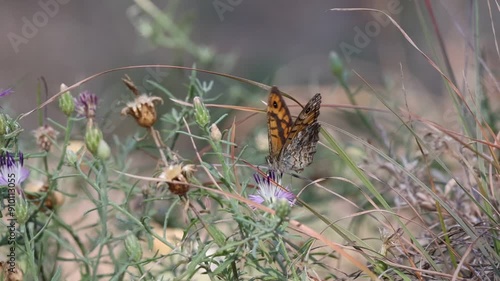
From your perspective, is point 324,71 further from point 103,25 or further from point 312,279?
point 312,279

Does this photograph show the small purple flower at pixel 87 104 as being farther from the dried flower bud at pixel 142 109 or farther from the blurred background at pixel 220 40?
the blurred background at pixel 220 40

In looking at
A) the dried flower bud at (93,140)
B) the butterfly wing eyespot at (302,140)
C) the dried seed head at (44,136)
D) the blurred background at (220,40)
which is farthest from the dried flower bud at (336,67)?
the blurred background at (220,40)

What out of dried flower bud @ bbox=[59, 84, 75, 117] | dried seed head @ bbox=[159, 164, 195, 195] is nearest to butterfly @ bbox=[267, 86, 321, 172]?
dried seed head @ bbox=[159, 164, 195, 195]

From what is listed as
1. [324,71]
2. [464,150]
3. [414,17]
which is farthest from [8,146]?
[324,71]

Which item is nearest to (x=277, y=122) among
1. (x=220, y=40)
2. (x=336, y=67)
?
(x=336, y=67)

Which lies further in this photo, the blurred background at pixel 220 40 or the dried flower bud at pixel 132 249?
the blurred background at pixel 220 40

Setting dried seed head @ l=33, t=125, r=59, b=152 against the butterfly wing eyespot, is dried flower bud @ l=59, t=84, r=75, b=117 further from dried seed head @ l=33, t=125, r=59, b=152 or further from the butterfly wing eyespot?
the butterfly wing eyespot

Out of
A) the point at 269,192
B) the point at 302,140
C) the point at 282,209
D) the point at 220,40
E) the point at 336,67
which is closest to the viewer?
the point at 282,209

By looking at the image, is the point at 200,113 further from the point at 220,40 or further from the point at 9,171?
the point at 220,40
